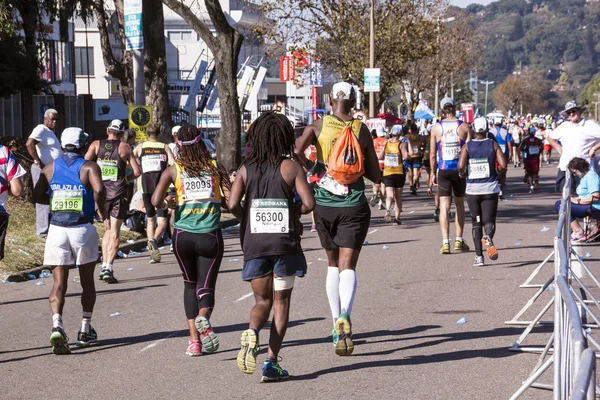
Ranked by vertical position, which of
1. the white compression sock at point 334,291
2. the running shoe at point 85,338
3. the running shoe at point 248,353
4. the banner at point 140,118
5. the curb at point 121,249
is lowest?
the curb at point 121,249

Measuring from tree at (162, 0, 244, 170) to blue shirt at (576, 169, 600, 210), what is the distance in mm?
9792

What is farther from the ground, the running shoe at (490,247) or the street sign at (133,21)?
the street sign at (133,21)

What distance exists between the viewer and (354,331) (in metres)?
9.05

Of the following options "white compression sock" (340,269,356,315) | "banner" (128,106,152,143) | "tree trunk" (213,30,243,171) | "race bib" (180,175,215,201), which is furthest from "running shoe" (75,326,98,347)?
"tree trunk" (213,30,243,171)

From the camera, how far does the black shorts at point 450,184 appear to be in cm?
1428

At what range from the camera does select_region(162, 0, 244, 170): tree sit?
23.0 metres

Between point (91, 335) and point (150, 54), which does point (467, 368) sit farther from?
point (150, 54)

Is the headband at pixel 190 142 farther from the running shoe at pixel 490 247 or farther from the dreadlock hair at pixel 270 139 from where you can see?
the running shoe at pixel 490 247

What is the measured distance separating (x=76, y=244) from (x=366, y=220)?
2374 mm

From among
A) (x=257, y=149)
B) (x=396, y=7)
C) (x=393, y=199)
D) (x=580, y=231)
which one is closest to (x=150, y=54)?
(x=393, y=199)

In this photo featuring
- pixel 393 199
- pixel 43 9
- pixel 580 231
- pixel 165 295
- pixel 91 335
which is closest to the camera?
pixel 91 335

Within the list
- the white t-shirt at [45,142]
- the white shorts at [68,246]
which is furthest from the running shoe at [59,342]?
the white t-shirt at [45,142]

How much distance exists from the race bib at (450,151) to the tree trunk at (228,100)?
947cm

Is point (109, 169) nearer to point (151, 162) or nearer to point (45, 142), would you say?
point (151, 162)
